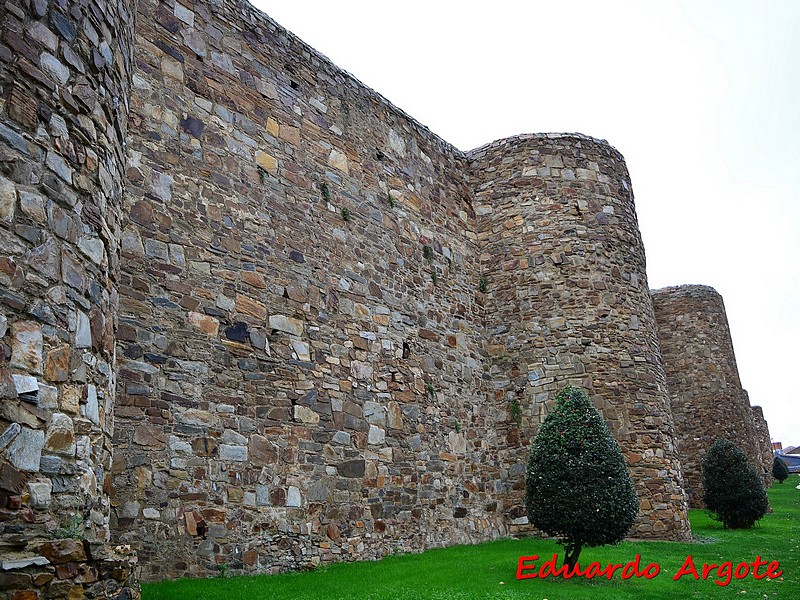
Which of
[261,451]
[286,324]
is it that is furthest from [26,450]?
[286,324]

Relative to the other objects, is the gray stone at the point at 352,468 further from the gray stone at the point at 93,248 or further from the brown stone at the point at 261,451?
the gray stone at the point at 93,248

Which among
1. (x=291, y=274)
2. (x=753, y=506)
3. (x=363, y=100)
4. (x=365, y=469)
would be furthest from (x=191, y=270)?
(x=753, y=506)

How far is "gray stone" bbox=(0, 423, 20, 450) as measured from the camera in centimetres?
348

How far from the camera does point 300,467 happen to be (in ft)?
27.7

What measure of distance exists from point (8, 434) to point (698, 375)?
71.2 feet

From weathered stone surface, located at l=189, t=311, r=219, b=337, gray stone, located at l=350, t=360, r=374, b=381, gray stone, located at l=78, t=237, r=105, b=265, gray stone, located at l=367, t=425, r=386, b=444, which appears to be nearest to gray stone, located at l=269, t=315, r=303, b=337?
weathered stone surface, located at l=189, t=311, r=219, b=337

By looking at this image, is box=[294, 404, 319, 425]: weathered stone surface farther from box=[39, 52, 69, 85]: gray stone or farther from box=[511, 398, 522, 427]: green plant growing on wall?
box=[39, 52, 69, 85]: gray stone

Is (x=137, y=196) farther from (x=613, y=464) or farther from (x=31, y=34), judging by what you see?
(x=613, y=464)

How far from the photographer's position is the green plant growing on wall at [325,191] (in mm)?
10211

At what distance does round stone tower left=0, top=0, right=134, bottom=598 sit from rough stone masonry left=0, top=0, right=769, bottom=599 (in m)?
0.02

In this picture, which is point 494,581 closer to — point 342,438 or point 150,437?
point 342,438

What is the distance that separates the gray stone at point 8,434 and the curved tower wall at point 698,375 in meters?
21.0

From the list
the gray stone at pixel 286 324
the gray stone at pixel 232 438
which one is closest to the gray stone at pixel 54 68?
the gray stone at pixel 232 438

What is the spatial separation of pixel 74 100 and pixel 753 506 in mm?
15497
